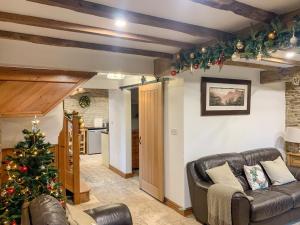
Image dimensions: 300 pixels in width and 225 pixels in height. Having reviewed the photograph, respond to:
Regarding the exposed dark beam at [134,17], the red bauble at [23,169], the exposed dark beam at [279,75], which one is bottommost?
the red bauble at [23,169]

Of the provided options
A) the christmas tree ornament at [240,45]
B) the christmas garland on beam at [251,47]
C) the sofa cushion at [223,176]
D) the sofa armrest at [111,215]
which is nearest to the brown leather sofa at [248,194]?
the sofa cushion at [223,176]

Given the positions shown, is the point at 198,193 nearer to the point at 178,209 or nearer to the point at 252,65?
the point at 178,209

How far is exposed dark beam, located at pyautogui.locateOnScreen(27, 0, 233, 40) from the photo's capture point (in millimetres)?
1685

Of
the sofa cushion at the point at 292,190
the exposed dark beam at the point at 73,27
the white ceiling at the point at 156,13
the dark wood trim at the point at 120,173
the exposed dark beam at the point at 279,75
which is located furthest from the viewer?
the dark wood trim at the point at 120,173

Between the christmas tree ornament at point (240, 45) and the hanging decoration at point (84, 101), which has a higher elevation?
the christmas tree ornament at point (240, 45)

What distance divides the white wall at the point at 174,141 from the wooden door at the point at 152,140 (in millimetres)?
87

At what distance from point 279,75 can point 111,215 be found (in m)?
3.53

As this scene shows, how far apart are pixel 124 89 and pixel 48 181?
116 inches

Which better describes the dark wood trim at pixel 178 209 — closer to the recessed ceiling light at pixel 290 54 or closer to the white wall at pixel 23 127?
the white wall at pixel 23 127

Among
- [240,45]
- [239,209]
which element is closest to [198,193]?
[239,209]

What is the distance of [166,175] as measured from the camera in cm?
400

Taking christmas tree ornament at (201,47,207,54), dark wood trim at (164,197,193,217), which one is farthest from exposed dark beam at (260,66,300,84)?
dark wood trim at (164,197,193,217)

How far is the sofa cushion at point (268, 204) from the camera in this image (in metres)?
2.83

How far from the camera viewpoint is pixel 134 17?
1.95 meters
